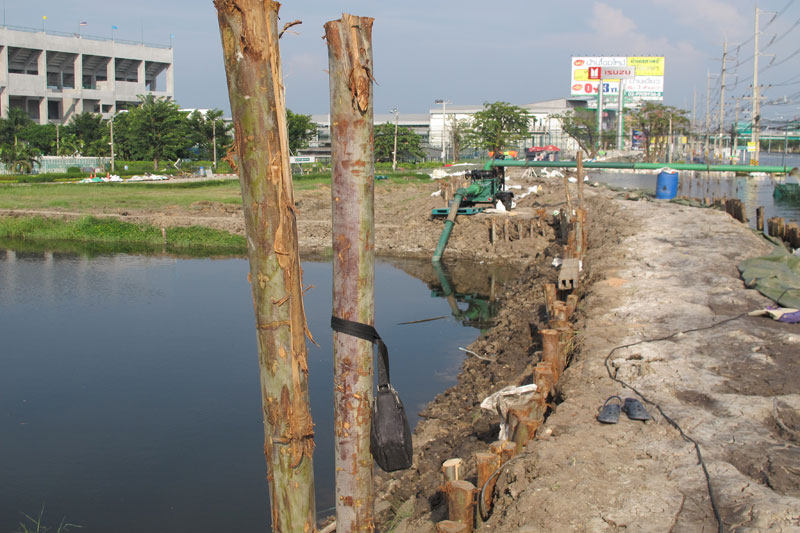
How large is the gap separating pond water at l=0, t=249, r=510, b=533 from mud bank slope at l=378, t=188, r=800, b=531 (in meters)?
1.71

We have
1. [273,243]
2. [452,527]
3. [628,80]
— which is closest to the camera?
[273,243]

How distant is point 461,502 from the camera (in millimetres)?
5609

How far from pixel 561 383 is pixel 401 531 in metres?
3.05

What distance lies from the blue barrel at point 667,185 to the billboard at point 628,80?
6951 cm

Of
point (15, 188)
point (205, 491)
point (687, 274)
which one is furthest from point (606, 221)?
point (15, 188)

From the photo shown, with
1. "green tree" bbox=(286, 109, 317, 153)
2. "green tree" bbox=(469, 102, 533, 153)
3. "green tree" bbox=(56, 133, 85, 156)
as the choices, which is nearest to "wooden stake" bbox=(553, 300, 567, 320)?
"green tree" bbox=(469, 102, 533, 153)

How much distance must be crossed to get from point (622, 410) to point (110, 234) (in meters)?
29.5

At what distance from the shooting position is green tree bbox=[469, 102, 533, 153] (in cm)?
6842

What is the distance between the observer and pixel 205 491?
9.73 metres

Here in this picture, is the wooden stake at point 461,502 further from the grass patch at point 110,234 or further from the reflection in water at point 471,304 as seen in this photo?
the grass patch at point 110,234

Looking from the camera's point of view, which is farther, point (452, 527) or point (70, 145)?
point (70, 145)

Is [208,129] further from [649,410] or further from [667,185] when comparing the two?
[649,410]

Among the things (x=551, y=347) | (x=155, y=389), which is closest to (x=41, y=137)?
(x=155, y=389)

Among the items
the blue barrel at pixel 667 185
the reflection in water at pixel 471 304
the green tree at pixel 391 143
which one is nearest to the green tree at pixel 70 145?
the green tree at pixel 391 143
